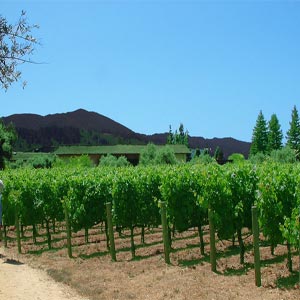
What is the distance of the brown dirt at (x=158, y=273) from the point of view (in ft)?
27.6

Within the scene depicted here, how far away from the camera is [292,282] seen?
8.46m

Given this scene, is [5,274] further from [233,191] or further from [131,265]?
[233,191]

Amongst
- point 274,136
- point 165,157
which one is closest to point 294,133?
point 274,136

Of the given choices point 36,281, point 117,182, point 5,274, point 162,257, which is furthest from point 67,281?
point 117,182

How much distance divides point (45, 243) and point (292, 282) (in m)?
10.9

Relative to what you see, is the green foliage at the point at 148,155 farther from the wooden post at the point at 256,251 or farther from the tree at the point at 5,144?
the wooden post at the point at 256,251

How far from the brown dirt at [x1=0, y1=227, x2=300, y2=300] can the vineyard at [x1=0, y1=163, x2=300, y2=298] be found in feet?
1.21

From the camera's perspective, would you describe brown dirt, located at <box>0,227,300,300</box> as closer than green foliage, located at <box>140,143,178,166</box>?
Yes

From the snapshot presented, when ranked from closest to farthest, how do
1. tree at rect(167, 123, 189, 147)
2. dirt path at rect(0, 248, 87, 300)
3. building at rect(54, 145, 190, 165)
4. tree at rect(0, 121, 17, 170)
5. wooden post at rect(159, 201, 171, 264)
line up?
dirt path at rect(0, 248, 87, 300)
wooden post at rect(159, 201, 171, 264)
tree at rect(0, 121, 17, 170)
building at rect(54, 145, 190, 165)
tree at rect(167, 123, 189, 147)

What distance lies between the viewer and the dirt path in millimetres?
8977

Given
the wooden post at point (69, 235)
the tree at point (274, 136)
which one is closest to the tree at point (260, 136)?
the tree at point (274, 136)

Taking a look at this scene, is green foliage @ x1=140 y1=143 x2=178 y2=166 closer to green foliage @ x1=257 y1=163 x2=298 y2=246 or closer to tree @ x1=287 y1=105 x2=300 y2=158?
tree @ x1=287 y1=105 x2=300 y2=158

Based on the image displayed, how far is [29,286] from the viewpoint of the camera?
9906mm

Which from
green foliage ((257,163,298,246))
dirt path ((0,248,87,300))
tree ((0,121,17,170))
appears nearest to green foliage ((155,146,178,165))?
tree ((0,121,17,170))
